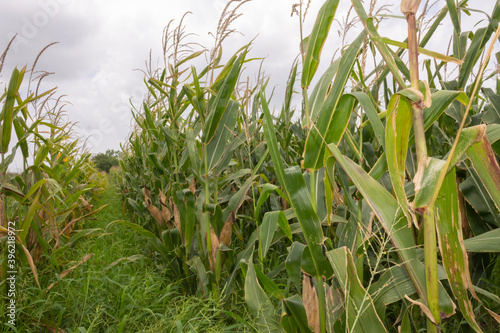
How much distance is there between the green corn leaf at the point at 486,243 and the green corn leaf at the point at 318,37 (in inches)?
26.9

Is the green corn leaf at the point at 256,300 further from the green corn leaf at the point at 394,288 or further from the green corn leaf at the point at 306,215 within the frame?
the green corn leaf at the point at 394,288

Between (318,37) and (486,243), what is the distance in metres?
0.79

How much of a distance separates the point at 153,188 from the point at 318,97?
1.96 meters

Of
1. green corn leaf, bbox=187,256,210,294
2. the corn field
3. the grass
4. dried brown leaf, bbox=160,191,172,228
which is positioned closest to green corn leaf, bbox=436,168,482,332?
the corn field

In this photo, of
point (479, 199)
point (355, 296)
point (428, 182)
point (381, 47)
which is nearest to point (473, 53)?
point (479, 199)

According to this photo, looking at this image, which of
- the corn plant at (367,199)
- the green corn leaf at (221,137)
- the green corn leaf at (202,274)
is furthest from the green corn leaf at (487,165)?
the green corn leaf at (202,274)

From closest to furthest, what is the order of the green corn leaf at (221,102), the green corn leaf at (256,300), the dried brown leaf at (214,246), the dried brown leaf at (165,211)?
1. the green corn leaf at (256,300)
2. the green corn leaf at (221,102)
3. the dried brown leaf at (214,246)
4. the dried brown leaf at (165,211)

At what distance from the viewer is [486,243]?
947 mm

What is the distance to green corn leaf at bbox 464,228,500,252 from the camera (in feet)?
3.06

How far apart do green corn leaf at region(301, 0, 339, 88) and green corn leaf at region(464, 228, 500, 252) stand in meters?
0.68

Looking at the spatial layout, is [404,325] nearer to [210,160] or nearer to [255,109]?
[210,160]

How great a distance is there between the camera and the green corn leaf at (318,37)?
1064 millimetres

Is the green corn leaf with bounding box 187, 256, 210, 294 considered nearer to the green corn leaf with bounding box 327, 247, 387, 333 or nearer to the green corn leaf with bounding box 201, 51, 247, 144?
the green corn leaf with bounding box 201, 51, 247, 144

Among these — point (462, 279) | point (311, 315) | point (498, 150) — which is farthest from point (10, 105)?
point (498, 150)
